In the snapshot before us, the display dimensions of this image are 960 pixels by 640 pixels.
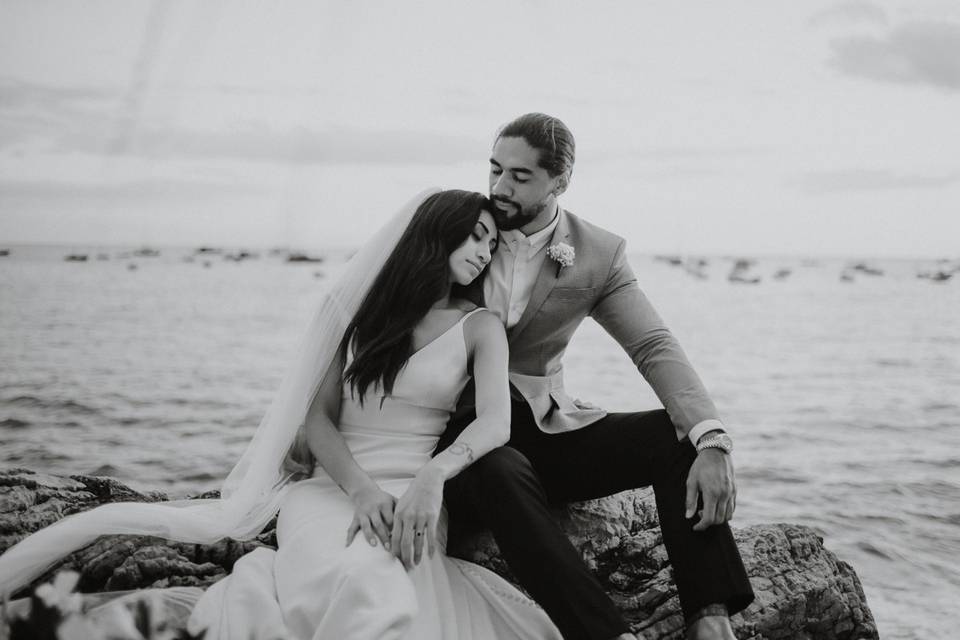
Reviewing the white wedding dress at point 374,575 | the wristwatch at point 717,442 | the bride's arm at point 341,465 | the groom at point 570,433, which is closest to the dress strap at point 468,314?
the white wedding dress at point 374,575

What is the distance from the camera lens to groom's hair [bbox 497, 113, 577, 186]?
3.71 metres

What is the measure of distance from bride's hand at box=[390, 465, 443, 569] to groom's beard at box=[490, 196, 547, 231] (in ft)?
4.27

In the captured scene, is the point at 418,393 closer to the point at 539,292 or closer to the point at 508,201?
the point at 539,292

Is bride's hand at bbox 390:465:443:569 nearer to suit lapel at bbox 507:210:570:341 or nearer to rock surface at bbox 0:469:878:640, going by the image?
rock surface at bbox 0:469:878:640

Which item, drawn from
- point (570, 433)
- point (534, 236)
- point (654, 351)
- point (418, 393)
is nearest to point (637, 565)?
point (570, 433)

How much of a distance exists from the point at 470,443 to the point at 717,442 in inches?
36.3

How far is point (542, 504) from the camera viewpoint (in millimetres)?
2961

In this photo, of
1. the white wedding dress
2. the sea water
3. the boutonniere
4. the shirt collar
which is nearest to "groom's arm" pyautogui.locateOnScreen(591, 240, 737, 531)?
the boutonniere

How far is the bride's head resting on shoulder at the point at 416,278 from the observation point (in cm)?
338

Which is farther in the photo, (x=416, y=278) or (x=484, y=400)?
(x=416, y=278)

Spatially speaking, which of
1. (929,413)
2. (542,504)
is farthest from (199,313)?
(542,504)

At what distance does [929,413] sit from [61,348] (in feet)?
51.2

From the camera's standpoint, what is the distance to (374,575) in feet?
8.76

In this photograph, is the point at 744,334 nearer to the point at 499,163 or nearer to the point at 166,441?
the point at 166,441
